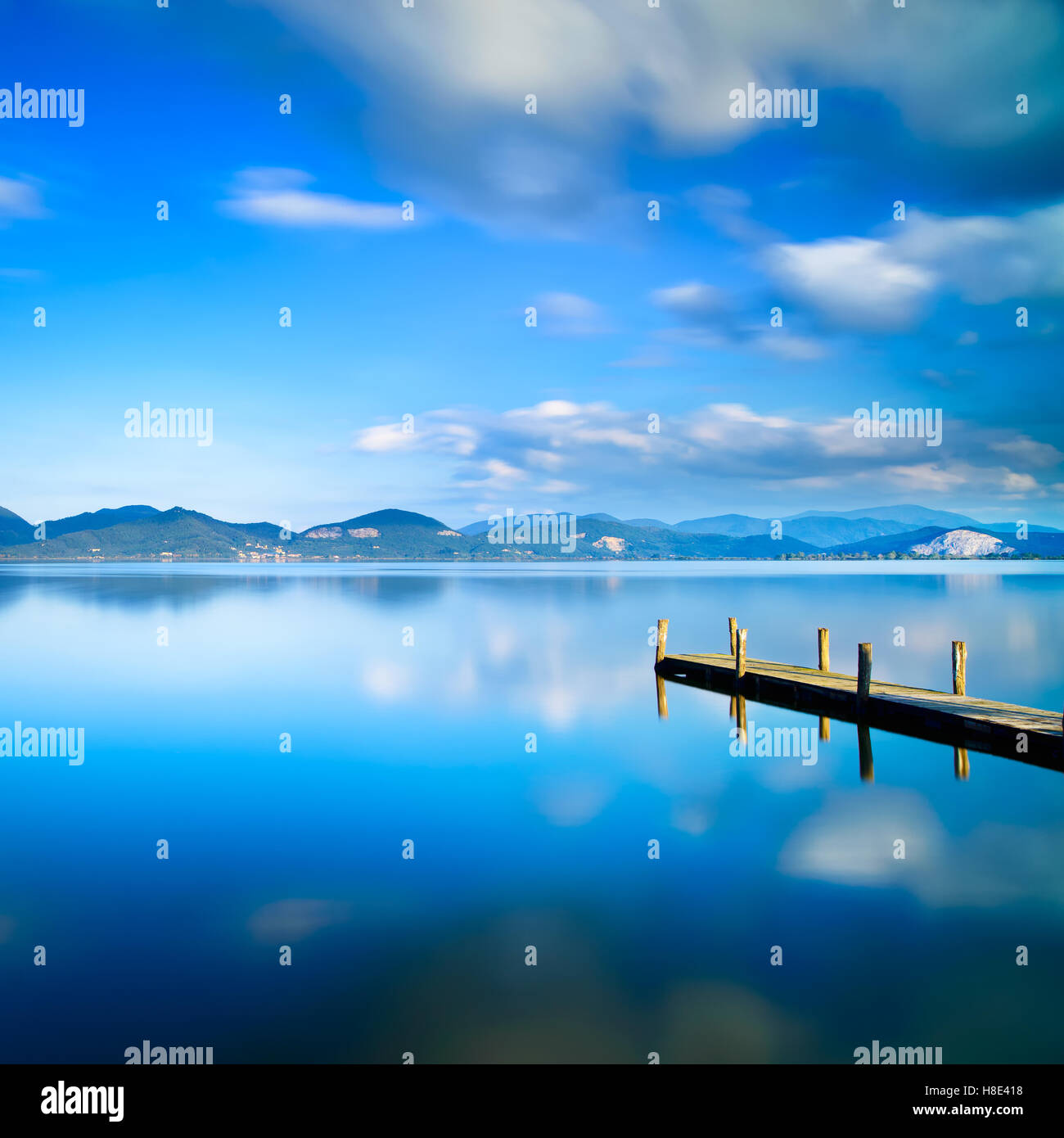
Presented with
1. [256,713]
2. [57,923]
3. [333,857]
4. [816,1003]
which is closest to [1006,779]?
[816,1003]

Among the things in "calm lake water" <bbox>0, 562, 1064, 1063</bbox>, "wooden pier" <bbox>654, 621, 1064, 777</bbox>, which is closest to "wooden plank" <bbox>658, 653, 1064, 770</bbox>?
"wooden pier" <bbox>654, 621, 1064, 777</bbox>

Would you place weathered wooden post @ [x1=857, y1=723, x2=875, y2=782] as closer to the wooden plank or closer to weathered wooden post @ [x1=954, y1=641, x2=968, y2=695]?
the wooden plank

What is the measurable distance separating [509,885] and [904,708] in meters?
15.5

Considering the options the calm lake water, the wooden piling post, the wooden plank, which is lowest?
the calm lake water

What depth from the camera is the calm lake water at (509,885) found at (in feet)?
30.2

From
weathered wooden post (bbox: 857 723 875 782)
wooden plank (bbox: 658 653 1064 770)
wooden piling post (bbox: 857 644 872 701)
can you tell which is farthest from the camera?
wooden piling post (bbox: 857 644 872 701)

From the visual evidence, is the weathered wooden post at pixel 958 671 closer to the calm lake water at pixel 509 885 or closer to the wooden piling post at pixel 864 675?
the wooden piling post at pixel 864 675

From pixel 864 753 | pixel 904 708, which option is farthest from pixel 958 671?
pixel 864 753

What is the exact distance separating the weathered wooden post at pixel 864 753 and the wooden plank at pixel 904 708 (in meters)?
0.69

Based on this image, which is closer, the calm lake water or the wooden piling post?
→ the calm lake water

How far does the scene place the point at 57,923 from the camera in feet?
37.7

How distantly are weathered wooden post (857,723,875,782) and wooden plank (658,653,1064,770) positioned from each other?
2.27ft

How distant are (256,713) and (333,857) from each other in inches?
569

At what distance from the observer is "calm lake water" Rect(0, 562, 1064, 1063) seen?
9195 mm
